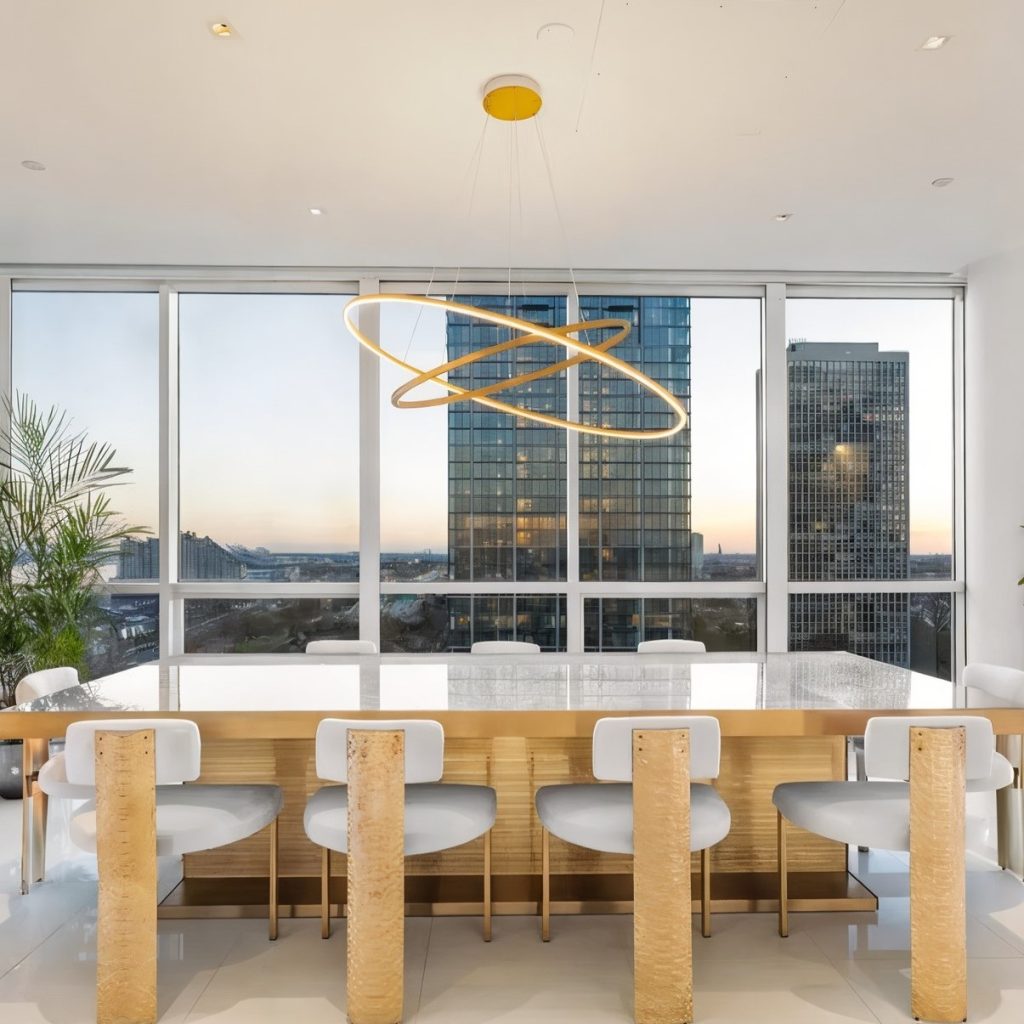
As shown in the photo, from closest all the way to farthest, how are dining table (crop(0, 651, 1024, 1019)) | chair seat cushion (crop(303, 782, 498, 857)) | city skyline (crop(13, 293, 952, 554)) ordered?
chair seat cushion (crop(303, 782, 498, 857)) → dining table (crop(0, 651, 1024, 1019)) → city skyline (crop(13, 293, 952, 554))

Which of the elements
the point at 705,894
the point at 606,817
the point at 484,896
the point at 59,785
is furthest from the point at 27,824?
the point at 705,894

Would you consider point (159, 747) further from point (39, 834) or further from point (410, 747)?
point (39, 834)

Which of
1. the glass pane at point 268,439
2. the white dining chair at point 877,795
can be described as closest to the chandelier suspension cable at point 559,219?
the glass pane at point 268,439

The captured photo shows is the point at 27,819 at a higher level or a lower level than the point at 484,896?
higher

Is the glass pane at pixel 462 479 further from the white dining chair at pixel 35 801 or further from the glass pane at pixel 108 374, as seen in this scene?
the white dining chair at pixel 35 801

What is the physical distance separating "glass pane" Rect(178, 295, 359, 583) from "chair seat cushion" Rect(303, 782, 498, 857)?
9.55ft

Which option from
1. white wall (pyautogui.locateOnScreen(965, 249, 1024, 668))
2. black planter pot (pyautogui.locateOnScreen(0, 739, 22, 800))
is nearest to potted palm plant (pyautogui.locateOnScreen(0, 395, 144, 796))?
black planter pot (pyautogui.locateOnScreen(0, 739, 22, 800))

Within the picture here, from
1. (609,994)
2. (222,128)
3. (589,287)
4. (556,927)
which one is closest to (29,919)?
(556,927)

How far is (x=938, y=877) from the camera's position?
209cm

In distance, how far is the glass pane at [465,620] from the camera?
516cm

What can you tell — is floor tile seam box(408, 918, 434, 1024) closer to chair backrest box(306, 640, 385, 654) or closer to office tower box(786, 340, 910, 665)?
chair backrest box(306, 640, 385, 654)

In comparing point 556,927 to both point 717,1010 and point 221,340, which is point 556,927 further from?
point 221,340

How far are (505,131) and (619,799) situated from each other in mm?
2656

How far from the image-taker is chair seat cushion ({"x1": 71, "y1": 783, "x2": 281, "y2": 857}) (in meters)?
2.19
